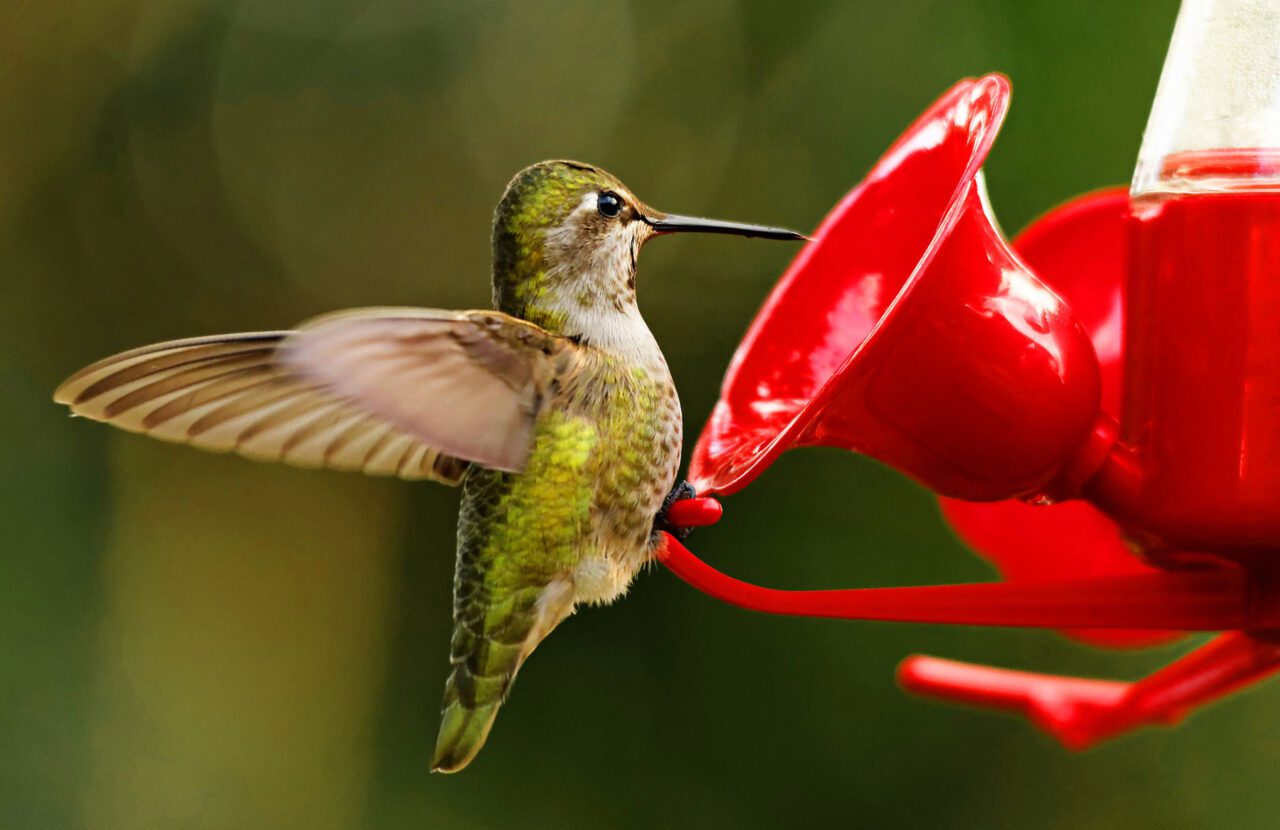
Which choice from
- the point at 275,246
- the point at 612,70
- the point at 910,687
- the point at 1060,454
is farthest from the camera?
the point at 612,70

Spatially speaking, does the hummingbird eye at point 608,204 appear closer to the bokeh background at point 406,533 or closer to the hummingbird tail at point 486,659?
the hummingbird tail at point 486,659

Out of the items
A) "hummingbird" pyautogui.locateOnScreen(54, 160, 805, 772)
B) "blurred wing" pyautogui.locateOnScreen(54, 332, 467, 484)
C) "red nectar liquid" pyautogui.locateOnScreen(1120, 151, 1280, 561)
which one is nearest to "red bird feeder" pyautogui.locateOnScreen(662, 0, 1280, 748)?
"red nectar liquid" pyautogui.locateOnScreen(1120, 151, 1280, 561)

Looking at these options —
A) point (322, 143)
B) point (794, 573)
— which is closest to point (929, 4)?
point (794, 573)

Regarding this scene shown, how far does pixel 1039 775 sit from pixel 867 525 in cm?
101

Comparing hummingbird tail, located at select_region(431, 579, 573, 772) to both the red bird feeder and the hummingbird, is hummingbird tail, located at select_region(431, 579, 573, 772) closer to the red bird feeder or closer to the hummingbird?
the hummingbird

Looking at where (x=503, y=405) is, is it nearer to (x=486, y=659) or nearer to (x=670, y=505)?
(x=670, y=505)

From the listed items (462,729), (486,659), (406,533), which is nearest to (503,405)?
(486,659)

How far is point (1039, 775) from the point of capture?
4.37 meters

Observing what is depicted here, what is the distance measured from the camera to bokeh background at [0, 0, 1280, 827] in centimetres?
443

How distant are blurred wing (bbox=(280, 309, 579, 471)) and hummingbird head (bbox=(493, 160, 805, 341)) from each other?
13 cm

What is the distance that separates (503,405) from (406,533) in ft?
12.0

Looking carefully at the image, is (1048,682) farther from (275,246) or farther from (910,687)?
Result: (275,246)

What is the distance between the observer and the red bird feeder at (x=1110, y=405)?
145 cm

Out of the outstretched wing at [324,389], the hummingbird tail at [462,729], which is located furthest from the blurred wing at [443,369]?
the hummingbird tail at [462,729]
